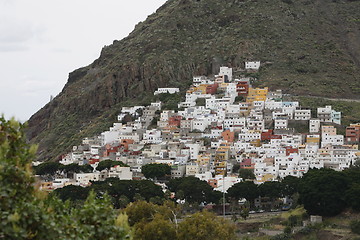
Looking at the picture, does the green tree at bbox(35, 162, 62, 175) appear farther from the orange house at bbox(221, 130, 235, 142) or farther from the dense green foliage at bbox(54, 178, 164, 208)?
the orange house at bbox(221, 130, 235, 142)

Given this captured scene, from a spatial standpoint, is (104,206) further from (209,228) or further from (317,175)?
(317,175)

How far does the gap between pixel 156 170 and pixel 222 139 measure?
9661 mm

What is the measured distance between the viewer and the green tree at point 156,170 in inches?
2008

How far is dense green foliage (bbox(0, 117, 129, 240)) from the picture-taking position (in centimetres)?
1016

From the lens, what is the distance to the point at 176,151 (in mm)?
56438

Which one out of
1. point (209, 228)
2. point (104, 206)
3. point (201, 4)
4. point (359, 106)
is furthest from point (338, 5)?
point (104, 206)

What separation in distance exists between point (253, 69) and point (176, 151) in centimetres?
2559

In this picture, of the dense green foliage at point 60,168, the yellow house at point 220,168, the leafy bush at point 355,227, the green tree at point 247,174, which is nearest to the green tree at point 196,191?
the green tree at point 247,174

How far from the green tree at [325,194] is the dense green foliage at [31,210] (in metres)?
26.9

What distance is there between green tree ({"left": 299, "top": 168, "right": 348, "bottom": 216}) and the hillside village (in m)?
9.90

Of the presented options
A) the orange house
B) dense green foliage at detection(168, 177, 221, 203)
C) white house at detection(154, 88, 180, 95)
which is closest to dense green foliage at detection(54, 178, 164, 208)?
dense green foliage at detection(168, 177, 221, 203)

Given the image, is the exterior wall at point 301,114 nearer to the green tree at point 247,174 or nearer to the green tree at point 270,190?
the green tree at point 247,174

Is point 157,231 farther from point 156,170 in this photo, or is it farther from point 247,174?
point 156,170

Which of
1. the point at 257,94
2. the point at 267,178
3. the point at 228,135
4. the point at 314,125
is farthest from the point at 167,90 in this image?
the point at 267,178
